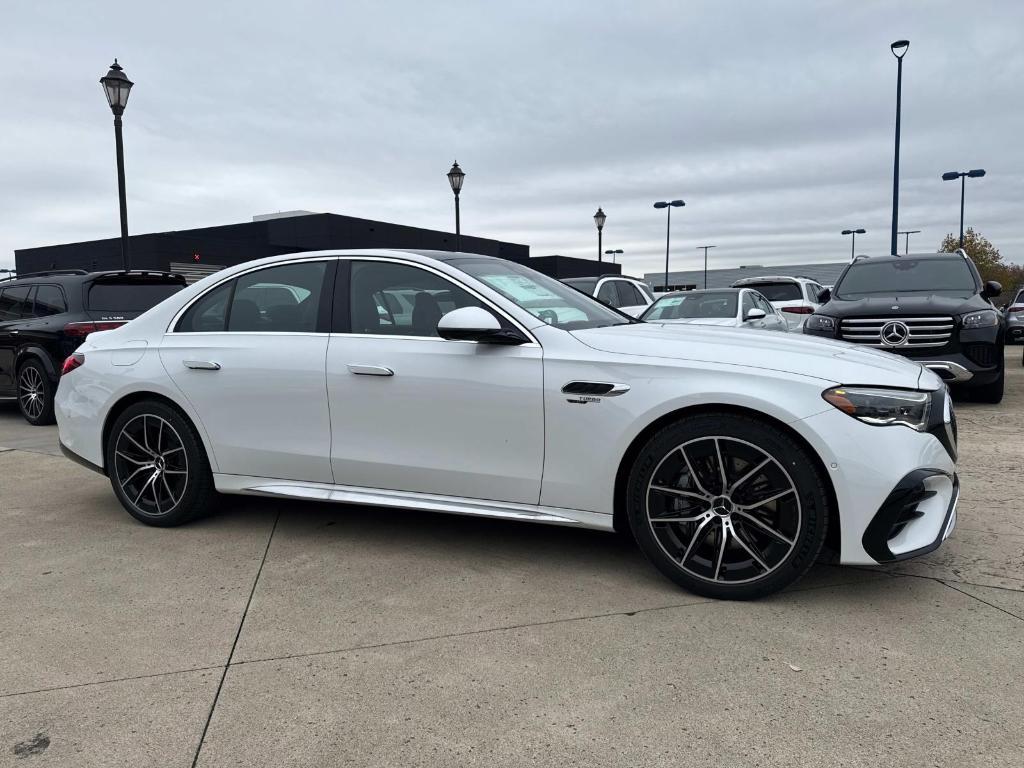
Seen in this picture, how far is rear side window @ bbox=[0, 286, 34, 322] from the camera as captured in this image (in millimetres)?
9180

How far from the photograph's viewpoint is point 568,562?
3.78 m

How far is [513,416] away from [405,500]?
0.76 metres

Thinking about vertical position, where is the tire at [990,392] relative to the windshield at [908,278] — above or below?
below

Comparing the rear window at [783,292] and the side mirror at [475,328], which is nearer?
the side mirror at [475,328]

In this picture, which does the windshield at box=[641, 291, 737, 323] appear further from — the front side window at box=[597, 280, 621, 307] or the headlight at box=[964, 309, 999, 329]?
the headlight at box=[964, 309, 999, 329]

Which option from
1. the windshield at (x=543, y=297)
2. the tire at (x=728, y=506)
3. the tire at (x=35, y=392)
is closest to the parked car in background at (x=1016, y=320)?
the windshield at (x=543, y=297)

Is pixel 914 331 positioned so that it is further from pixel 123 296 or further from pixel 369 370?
pixel 123 296

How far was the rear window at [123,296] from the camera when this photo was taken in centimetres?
875

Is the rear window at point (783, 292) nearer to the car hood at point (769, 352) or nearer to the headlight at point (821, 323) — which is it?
the headlight at point (821, 323)

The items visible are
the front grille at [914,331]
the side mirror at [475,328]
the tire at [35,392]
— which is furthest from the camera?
the tire at [35,392]

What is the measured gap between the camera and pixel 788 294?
49.1ft

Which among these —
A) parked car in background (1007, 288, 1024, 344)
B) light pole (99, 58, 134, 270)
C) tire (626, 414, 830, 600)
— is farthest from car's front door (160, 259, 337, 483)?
parked car in background (1007, 288, 1024, 344)

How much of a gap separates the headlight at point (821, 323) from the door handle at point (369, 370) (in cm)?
651

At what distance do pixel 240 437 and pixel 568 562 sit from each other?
192 cm
